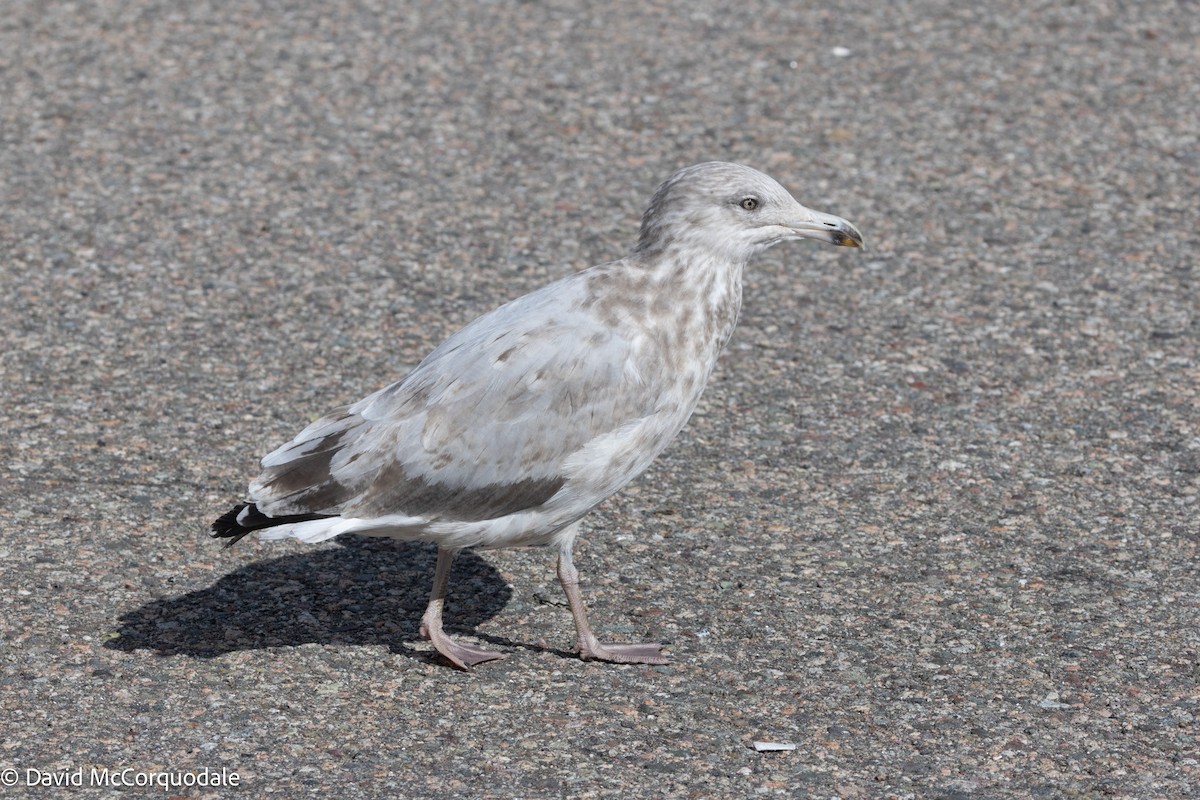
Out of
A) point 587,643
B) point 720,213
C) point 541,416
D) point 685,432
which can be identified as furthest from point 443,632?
point 685,432

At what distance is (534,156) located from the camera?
9.27 m

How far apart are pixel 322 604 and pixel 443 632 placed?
0.53 m

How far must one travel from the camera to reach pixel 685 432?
23.0 ft

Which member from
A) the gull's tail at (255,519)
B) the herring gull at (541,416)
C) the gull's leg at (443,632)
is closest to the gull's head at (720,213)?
the herring gull at (541,416)

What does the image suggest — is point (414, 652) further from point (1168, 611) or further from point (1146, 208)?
point (1146, 208)

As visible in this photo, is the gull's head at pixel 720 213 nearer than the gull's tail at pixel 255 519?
No

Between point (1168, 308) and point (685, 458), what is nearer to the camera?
point (685, 458)

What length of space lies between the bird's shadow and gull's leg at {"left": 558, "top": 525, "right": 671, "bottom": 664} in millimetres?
477

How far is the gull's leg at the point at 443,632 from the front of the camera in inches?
213

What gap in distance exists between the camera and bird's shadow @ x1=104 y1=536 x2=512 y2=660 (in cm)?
551

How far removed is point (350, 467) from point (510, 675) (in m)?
0.88

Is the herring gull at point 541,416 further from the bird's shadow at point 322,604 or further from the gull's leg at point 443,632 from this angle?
the bird's shadow at point 322,604

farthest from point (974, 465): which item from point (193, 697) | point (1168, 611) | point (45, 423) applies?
point (45, 423)

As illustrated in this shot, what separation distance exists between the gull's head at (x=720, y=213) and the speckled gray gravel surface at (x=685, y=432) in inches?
51.1
